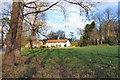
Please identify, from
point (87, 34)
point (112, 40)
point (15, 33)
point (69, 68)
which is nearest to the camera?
point (69, 68)

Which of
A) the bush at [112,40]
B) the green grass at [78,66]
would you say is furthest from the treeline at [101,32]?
the green grass at [78,66]

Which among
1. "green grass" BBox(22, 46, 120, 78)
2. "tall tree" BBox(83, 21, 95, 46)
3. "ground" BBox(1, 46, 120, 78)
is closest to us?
"ground" BBox(1, 46, 120, 78)

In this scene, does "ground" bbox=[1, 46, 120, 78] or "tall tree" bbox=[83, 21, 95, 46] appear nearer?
"ground" bbox=[1, 46, 120, 78]

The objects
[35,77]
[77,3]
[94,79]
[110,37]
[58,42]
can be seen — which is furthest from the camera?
[58,42]

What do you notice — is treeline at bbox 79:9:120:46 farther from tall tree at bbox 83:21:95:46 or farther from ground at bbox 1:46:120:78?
ground at bbox 1:46:120:78

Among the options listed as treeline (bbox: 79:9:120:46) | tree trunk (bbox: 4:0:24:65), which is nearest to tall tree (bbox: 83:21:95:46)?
treeline (bbox: 79:9:120:46)

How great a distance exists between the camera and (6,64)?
11086mm

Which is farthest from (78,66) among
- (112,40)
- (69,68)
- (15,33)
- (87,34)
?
(87,34)

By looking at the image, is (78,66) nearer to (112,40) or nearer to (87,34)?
(112,40)

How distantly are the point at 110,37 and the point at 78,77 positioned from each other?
68963 mm

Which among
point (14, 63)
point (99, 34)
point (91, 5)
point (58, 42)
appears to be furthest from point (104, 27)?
point (14, 63)

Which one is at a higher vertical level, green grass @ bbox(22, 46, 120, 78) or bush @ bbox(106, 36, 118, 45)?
bush @ bbox(106, 36, 118, 45)

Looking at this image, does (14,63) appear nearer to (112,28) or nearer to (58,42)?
(112,28)

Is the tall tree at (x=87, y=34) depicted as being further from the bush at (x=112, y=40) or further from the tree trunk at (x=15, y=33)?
the tree trunk at (x=15, y=33)
